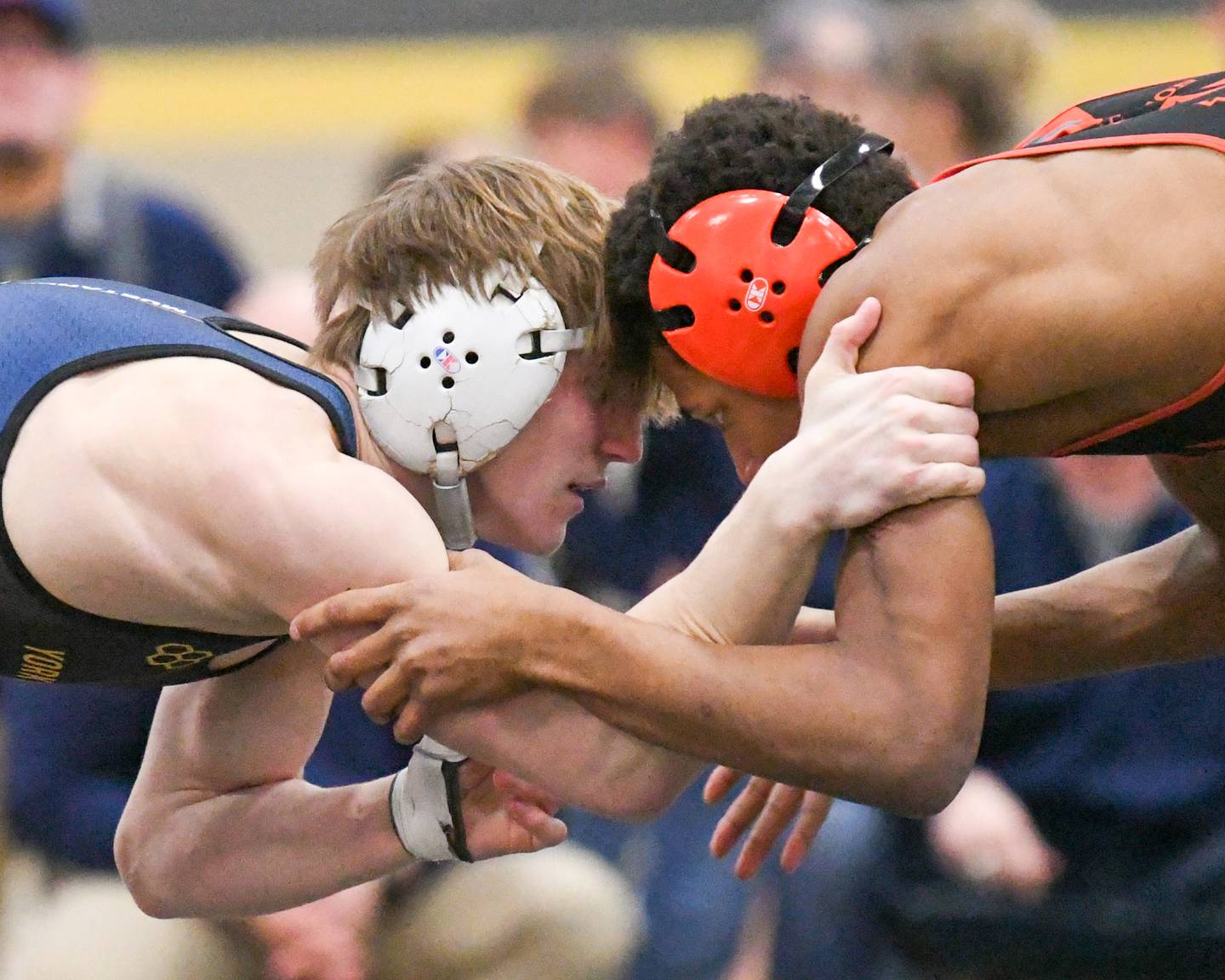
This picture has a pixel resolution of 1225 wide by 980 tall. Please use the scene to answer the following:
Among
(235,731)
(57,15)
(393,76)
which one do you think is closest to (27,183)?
(57,15)

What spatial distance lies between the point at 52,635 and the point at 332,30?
6854 mm

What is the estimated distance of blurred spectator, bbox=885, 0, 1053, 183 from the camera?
5.14 m

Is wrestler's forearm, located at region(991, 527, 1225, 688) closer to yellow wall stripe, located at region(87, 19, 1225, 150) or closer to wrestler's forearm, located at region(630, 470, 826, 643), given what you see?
wrestler's forearm, located at region(630, 470, 826, 643)

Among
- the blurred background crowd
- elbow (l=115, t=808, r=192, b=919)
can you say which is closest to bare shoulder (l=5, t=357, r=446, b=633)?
elbow (l=115, t=808, r=192, b=919)

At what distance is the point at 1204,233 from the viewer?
7.60 ft

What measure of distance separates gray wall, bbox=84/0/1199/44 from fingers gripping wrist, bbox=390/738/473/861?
6410mm

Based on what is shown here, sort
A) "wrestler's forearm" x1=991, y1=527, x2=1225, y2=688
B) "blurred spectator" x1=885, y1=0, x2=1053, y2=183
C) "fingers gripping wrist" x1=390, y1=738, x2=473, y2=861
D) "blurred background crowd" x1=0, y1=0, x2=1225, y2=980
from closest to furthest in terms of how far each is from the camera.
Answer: "fingers gripping wrist" x1=390, y1=738, x2=473, y2=861, "wrestler's forearm" x1=991, y1=527, x2=1225, y2=688, "blurred background crowd" x1=0, y1=0, x2=1225, y2=980, "blurred spectator" x1=885, y1=0, x2=1053, y2=183

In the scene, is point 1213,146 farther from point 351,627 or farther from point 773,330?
point 351,627

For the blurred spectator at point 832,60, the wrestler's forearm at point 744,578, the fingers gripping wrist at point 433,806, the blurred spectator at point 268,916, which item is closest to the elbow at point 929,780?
the wrestler's forearm at point 744,578

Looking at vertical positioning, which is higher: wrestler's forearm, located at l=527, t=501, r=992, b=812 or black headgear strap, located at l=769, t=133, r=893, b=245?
black headgear strap, located at l=769, t=133, r=893, b=245

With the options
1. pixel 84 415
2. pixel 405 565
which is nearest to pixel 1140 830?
pixel 405 565

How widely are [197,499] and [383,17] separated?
694 centimetres

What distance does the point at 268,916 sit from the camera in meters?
3.77

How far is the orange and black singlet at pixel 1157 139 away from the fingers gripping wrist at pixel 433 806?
0.99m
